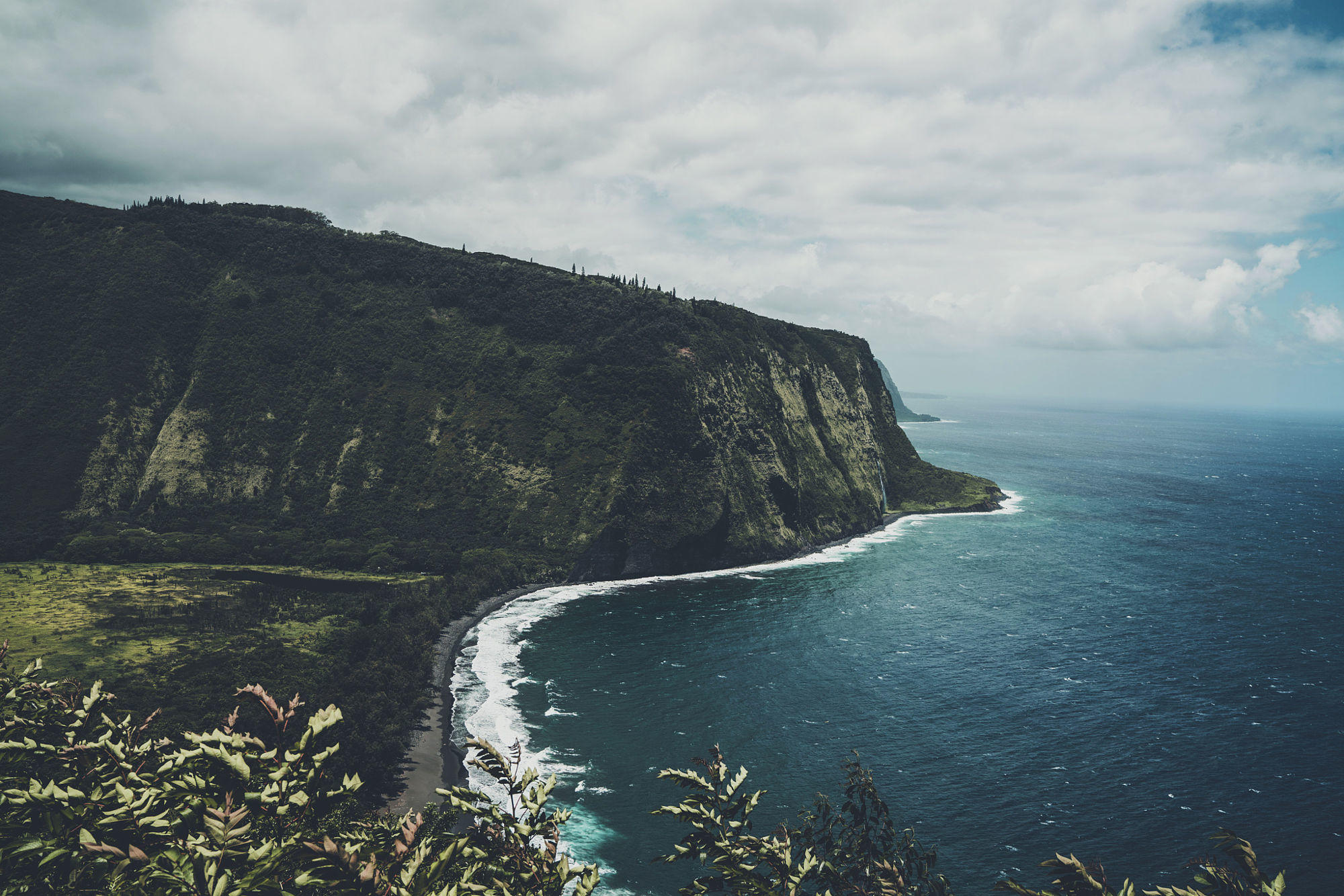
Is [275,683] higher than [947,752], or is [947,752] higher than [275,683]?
[275,683]

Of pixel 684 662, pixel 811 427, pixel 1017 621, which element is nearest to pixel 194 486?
pixel 684 662

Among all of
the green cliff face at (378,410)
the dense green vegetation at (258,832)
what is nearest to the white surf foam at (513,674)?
the green cliff face at (378,410)

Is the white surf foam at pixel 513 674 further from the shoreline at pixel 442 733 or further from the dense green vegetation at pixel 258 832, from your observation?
the dense green vegetation at pixel 258 832

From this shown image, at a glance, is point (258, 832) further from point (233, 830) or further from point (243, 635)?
point (243, 635)

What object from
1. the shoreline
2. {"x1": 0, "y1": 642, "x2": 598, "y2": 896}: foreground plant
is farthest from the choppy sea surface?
{"x1": 0, "y1": 642, "x2": 598, "y2": 896}: foreground plant

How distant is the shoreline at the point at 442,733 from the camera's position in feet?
189

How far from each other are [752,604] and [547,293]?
8893 centimetres

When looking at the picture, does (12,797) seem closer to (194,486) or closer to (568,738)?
(568,738)

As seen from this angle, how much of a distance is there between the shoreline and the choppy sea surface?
71.6 inches

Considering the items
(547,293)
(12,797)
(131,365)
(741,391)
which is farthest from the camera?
(547,293)

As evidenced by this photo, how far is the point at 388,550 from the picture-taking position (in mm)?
112812

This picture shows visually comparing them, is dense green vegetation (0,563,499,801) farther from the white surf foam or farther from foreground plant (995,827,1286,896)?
foreground plant (995,827,1286,896)

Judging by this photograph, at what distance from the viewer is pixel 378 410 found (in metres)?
139

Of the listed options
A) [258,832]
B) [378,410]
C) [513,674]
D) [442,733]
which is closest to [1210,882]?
Result: [258,832]
